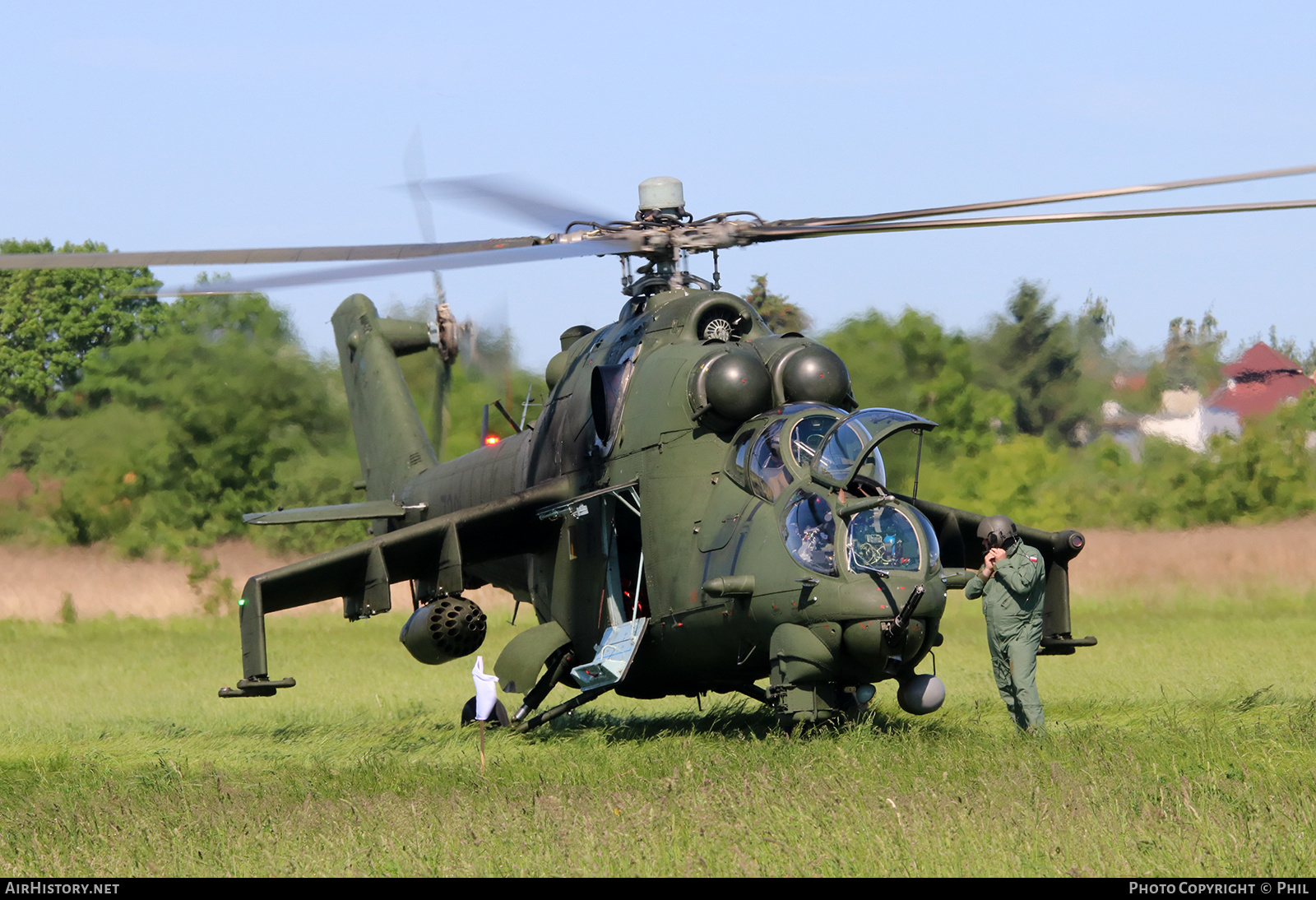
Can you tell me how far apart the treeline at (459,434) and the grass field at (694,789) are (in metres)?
12.2

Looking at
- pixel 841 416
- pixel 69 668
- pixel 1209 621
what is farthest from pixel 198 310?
pixel 841 416

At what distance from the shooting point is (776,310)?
35062mm

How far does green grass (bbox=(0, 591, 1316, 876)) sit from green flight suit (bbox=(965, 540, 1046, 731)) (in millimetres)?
436

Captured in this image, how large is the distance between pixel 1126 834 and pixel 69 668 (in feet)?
62.3

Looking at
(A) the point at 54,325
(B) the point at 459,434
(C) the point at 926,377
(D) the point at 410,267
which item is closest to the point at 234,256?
(D) the point at 410,267

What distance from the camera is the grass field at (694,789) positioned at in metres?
7.30

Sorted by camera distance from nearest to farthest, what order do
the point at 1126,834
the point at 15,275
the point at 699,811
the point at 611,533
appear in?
the point at 1126,834
the point at 699,811
the point at 611,533
the point at 15,275

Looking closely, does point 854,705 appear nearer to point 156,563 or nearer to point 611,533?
point 611,533

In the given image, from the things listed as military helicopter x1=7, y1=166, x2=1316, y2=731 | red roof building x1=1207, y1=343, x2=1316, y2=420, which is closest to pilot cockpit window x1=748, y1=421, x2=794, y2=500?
military helicopter x1=7, y1=166, x2=1316, y2=731

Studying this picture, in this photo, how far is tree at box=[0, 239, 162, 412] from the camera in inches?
1767

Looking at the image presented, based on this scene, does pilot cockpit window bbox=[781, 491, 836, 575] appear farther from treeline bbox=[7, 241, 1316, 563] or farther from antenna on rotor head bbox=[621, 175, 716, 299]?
treeline bbox=[7, 241, 1316, 563]

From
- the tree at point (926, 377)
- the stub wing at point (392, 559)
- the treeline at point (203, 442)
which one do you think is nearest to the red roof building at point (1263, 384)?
the tree at point (926, 377)

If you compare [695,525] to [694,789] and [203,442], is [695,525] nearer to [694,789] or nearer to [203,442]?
[694,789]

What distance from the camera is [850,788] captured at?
8.54 metres
